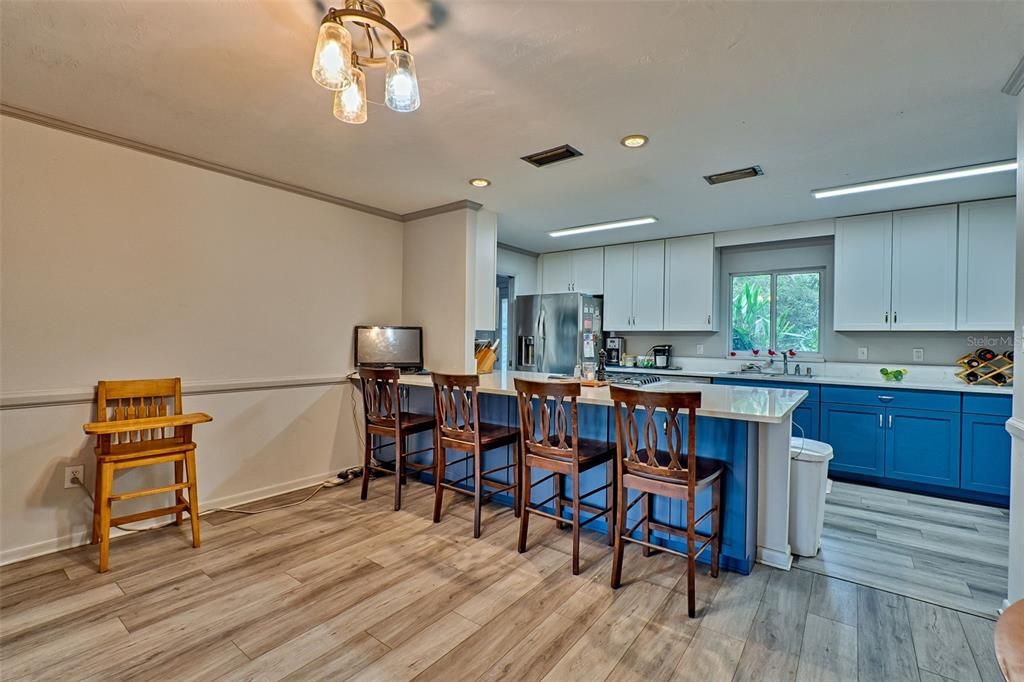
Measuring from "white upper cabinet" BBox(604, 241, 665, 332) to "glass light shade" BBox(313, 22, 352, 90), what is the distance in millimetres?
4192

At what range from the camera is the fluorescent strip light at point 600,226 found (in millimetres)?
4320

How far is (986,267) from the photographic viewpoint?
3543 mm

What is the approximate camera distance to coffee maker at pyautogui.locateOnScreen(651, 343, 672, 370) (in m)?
5.25

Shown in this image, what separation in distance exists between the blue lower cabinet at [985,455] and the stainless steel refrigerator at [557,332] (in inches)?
119

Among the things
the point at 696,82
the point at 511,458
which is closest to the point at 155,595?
the point at 511,458

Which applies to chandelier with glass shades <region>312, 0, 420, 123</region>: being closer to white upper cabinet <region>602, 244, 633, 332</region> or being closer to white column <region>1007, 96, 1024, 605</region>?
white column <region>1007, 96, 1024, 605</region>

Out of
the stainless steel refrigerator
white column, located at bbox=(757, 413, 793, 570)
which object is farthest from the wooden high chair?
the stainless steel refrigerator

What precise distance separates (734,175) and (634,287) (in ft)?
7.21

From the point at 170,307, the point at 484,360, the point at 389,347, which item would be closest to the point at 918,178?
the point at 484,360

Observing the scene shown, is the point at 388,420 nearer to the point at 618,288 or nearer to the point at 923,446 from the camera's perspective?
the point at 618,288

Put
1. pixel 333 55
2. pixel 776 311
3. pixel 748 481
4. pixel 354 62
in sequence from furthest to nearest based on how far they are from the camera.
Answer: pixel 776 311
pixel 748 481
pixel 354 62
pixel 333 55

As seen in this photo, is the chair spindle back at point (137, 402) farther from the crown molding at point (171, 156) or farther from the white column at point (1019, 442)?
the white column at point (1019, 442)

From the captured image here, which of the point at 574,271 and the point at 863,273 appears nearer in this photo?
the point at 863,273

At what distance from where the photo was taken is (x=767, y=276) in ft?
15.7
